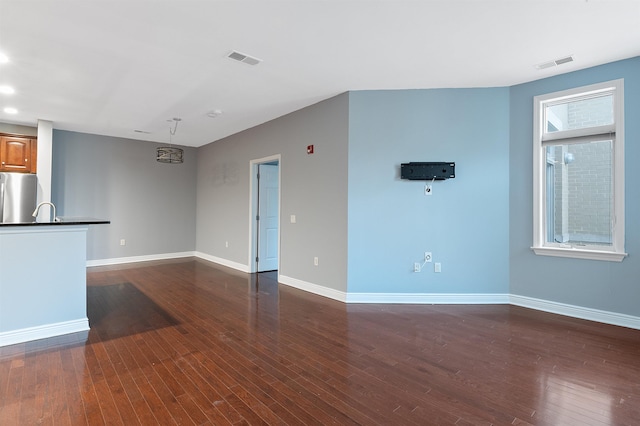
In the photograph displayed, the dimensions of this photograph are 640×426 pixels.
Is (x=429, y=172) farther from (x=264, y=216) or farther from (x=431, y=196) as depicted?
(x=264, y=216)

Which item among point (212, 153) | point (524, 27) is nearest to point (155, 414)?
point (524, 27)

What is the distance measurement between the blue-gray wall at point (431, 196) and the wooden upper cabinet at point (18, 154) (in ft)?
18.7

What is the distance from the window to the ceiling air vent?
3353mm

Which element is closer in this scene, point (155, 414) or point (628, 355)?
point (155, 414)

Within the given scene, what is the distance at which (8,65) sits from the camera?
3.44 metres

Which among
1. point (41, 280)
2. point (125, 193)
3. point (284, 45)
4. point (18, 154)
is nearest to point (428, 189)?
point (284, 45)

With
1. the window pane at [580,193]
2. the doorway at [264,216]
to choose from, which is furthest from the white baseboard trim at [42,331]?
the window pane at [580,193]

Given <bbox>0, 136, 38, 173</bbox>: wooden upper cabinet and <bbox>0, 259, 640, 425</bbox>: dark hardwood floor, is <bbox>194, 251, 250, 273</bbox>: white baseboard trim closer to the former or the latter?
<bbox>0, 259, 640, 425</bbox>: dark hardwood floor

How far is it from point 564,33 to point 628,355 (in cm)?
283

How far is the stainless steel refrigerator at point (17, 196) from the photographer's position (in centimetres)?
534

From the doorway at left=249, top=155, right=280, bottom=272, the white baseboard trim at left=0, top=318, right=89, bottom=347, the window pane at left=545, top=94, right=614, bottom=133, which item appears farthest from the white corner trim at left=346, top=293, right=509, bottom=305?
the white baseboard trim at left=0, top=318, right=89, bottom=347

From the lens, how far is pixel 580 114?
3.69 m

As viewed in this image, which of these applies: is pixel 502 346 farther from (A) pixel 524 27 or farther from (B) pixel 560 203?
(A) pixel 524 27

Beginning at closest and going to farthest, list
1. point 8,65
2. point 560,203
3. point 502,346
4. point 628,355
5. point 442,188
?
point 628,355
point 502,346
point 8,65
point 560,203
point 442,188
